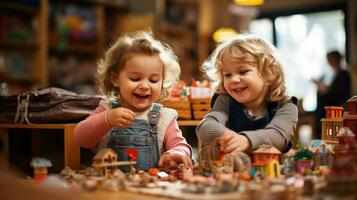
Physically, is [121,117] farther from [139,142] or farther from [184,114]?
[184,114]

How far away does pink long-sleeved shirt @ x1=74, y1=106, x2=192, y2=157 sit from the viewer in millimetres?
1241

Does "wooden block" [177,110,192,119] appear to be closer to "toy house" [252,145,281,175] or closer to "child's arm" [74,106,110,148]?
"child's arm" [74,106,110,148]

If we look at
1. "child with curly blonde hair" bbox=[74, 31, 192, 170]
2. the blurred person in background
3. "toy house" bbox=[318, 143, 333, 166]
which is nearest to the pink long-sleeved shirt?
"child with curly blonde hair" bbox=[74, 31, 192, 170]

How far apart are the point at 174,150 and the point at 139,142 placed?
92 mm

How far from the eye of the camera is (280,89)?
51.3 inches

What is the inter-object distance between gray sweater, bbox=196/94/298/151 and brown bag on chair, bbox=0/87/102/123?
1.31 ft

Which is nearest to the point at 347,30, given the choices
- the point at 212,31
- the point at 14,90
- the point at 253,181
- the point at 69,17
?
the point at 212,31

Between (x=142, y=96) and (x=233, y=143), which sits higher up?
(x=142, y=96)

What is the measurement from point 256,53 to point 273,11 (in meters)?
5.28

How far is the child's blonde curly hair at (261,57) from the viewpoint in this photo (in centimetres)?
127

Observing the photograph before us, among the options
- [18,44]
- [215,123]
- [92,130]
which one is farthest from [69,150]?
[18,44]

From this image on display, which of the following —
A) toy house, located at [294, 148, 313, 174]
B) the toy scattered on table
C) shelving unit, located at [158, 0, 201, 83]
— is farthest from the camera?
shelving unit, located at [158, 0, 201, 83]

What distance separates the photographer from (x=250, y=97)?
4.20 ft

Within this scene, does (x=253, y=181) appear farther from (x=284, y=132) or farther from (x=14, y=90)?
(x=14, y=90)
